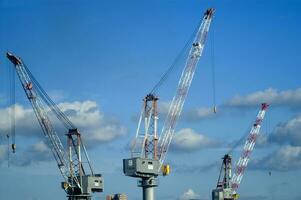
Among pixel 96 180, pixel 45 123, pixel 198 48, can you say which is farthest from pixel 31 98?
pixel 198 48

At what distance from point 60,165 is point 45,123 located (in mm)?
14262

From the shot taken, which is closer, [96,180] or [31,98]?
[31,98]

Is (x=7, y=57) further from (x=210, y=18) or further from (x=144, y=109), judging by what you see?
(x=210, y=18)

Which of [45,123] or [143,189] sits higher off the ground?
[45,123]

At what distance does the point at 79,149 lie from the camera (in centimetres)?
16525

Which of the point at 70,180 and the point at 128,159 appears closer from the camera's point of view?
the point at 128,159

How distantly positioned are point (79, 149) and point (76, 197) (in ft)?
45.2

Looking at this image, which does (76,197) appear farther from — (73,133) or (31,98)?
(31,98)

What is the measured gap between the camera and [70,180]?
167 m

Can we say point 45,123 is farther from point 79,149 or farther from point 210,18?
point 210,18

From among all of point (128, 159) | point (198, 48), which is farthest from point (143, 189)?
point (198, 48)

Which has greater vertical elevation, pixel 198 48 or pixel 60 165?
pixel 198 48

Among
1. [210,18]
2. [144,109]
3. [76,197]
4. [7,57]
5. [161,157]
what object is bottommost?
[76,197]

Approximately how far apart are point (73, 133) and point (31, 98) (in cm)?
1705
